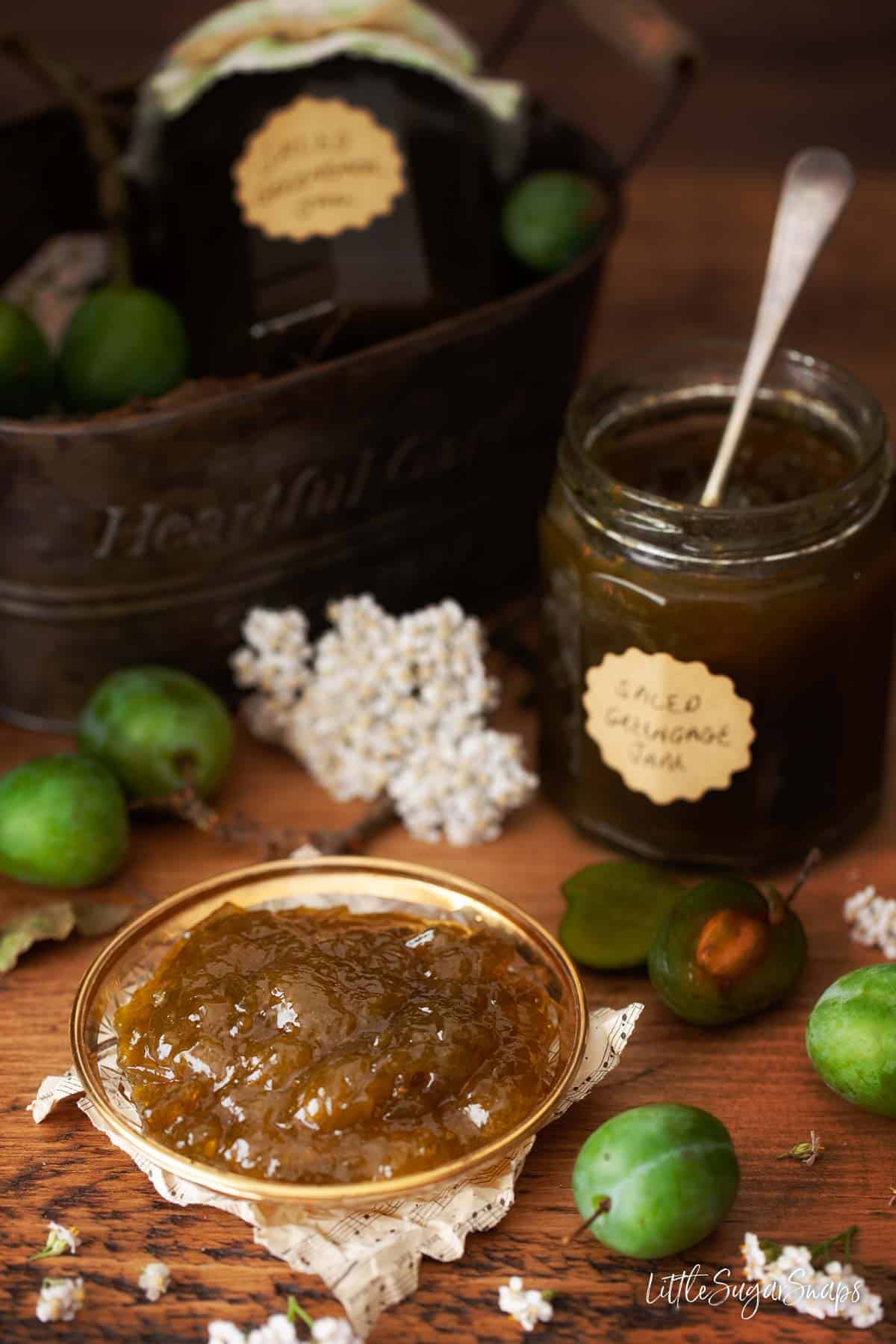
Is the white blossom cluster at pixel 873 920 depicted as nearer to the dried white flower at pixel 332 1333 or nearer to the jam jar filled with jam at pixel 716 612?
the jam jar filled with jam at pixel 716 612

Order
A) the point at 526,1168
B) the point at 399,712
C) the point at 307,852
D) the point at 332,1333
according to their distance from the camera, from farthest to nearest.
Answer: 1. the point at 399,712
2. the point at 307,852
3. the point at 526,1168
4. the point at 332,1333

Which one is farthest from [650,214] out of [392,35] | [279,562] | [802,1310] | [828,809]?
[802,1310]

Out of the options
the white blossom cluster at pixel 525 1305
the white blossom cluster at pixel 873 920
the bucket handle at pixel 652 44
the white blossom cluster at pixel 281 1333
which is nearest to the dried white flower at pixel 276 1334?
the white blossom cluster at pixel 281 1333

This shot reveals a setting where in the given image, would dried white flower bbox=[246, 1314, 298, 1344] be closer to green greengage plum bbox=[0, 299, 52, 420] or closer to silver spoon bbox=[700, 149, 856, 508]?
silver spoon bbox=[700, 149, 856, 508]

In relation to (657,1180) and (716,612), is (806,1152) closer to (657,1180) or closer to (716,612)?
(657,1180)

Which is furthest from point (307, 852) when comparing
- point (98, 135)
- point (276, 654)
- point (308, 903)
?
point (98, 135)

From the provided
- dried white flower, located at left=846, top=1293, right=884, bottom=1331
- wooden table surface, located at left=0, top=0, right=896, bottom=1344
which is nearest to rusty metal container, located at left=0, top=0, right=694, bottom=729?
wooden table surface, located at left=0, top=0, right=896, bottom=1344
